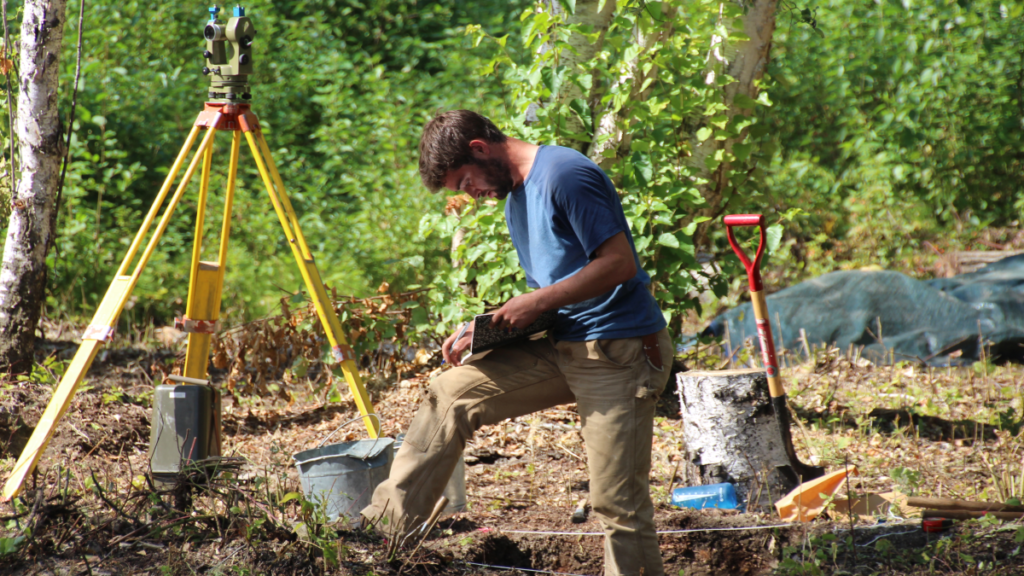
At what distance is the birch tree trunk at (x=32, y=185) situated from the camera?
4293mm

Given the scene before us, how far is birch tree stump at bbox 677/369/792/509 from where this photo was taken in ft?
11.9

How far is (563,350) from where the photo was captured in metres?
2.61

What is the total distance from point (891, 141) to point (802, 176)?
1.01 metres

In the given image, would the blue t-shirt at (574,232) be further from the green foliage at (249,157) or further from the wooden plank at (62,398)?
the green foliage at (249,157)

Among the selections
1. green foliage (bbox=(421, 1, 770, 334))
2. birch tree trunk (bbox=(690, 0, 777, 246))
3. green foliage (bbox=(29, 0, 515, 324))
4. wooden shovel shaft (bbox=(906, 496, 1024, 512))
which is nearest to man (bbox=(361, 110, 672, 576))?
wooden shovel shaft (bbox=(906, 496, 1024, 512))

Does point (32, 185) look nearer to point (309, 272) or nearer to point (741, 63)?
point (309, 272)

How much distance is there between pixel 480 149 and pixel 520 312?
528 millimetres

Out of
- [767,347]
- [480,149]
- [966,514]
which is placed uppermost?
[480,149]

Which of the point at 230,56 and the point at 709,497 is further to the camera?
the point at 230,56

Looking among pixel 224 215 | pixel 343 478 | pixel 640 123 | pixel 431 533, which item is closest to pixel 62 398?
pixel 224 215

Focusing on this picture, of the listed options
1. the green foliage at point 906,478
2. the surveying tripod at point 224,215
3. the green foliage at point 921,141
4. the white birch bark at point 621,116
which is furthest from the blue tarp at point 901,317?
the surveying tripod at point 224,215

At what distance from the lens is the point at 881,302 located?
6234mm

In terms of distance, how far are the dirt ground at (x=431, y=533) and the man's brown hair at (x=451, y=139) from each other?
120 centimetres

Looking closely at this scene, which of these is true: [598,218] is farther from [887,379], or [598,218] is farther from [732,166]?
[887,379]
